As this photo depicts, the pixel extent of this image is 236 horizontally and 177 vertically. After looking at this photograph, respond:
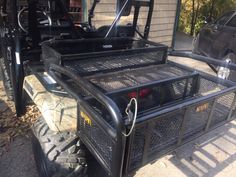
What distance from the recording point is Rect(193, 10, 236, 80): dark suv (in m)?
5.43

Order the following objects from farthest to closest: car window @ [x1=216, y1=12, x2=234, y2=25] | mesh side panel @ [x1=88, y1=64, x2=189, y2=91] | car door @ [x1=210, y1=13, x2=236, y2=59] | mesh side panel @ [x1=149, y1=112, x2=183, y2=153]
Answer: car window @ [x1=216, y1=12, x2=234, y2=25], car door @ [x1=210, y1=13, x2=236, y2=59], mesh side panel @ [x1=88, y1=64, x2=189, y2=91], mesh side panel @ [x1=149, y1=112, x2=183, y2=153]

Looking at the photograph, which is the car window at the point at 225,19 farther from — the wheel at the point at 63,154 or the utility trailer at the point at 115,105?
the wheel at the point at 63,154

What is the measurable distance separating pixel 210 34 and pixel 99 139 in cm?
540

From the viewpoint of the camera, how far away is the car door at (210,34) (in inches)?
228

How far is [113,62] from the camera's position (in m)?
2.34

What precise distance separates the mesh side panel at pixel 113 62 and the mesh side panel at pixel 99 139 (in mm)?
557

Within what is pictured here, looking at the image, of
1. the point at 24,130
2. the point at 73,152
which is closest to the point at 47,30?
the point at 24,130

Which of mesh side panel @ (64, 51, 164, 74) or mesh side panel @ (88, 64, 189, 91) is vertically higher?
mesh side panel @ (64, 51, 164, 74)

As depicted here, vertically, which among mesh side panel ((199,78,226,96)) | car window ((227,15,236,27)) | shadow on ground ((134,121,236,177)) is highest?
car window ((227,15,236,27))

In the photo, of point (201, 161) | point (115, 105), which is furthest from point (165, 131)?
point (201, 161)

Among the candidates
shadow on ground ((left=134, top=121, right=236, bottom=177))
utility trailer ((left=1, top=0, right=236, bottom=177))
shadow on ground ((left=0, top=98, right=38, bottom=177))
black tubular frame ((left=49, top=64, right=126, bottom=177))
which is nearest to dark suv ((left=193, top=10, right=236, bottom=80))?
shadow on ground ((left=134, top=121, right=236, bottom=177))

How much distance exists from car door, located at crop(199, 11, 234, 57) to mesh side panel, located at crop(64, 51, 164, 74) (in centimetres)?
394

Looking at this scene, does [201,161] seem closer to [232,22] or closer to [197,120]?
[197,120]

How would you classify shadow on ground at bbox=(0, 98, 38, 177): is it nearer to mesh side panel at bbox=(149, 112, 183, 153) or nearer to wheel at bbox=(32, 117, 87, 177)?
wheel at bbox=(32, 117, 87, 177)
